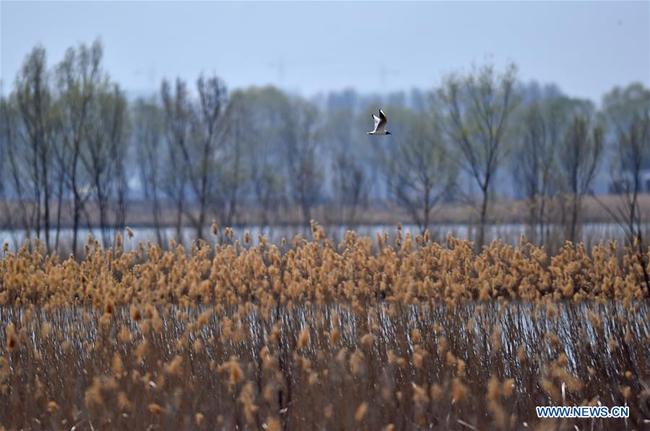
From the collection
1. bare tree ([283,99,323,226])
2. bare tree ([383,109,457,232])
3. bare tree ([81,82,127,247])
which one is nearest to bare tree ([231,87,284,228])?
bare tree ([283,99,323,226])

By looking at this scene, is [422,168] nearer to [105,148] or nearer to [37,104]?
[105,148]

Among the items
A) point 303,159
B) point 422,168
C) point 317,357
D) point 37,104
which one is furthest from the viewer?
point 303,159

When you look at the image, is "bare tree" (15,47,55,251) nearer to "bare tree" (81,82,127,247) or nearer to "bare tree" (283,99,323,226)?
"bare tree" (81,82,127,247)

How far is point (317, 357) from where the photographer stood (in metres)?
5.41

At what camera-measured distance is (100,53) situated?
1864cm

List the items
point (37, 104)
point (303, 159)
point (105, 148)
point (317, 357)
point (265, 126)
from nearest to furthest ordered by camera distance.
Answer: point (317, 357) < point (37, 104) < point (105, 148) < point (303, 159) < point (265, 126)

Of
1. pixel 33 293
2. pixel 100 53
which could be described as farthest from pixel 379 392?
pixel 100 53

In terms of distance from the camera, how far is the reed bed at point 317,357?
4543 mm

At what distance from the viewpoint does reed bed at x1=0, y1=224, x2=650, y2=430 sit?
4.54m

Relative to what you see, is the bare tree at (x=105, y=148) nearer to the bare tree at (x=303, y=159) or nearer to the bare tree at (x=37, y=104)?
the bare tree at (x=37, y=104)

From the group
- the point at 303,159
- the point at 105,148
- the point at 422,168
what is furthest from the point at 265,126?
the point at 105,148

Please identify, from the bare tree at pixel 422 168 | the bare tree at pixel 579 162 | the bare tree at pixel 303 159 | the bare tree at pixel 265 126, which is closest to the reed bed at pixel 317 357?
the bare tree at pixel 579 162

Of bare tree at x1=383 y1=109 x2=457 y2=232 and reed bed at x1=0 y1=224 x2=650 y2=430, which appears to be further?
bare tree at x1=383 y1=109 x2=457 y2=232

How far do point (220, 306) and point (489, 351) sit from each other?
178 centimetres
